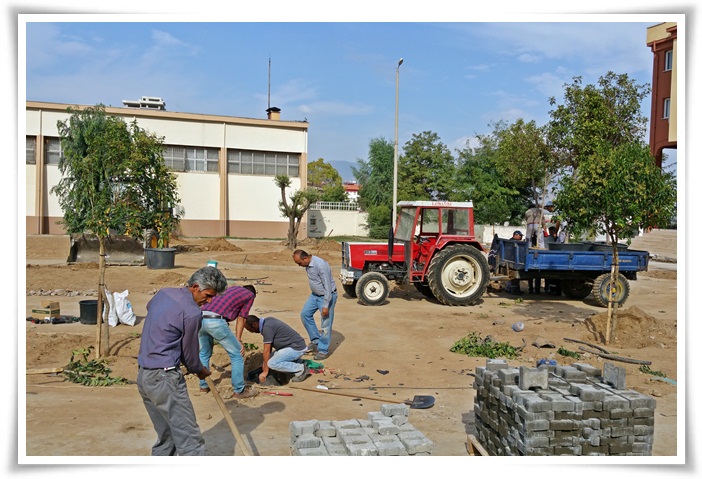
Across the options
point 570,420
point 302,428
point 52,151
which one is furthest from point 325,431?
point 52,151

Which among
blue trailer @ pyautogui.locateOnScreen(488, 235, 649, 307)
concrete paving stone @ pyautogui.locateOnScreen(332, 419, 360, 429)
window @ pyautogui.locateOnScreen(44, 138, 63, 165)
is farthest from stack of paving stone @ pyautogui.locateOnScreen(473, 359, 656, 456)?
window @ pyautogui.locateOnScreen(44, 138, 63, 165)

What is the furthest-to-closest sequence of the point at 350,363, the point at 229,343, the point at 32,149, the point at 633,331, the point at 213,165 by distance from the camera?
the point at 213,165 → the point at 32,149 → the point at 633,331 → the point at 350,363 → the point at 229,343

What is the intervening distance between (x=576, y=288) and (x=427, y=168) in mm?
28751

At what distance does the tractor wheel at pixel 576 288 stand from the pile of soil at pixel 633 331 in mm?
4186

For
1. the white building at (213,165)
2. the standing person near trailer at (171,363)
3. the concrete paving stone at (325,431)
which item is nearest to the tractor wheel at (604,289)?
the concrete paving stone at (325,431)

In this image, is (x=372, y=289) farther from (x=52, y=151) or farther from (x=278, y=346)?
(x=52, y=151)

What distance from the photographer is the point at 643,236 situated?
1284 inches

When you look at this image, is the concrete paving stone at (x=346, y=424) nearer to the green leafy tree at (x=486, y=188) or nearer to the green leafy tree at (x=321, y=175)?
the green leafy tree at (x=486, y=188)

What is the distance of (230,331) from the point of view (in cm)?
708

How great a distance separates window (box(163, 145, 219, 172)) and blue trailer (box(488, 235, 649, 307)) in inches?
996

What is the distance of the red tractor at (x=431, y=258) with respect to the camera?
13.7m

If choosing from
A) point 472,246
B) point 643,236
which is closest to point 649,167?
point 472,246
